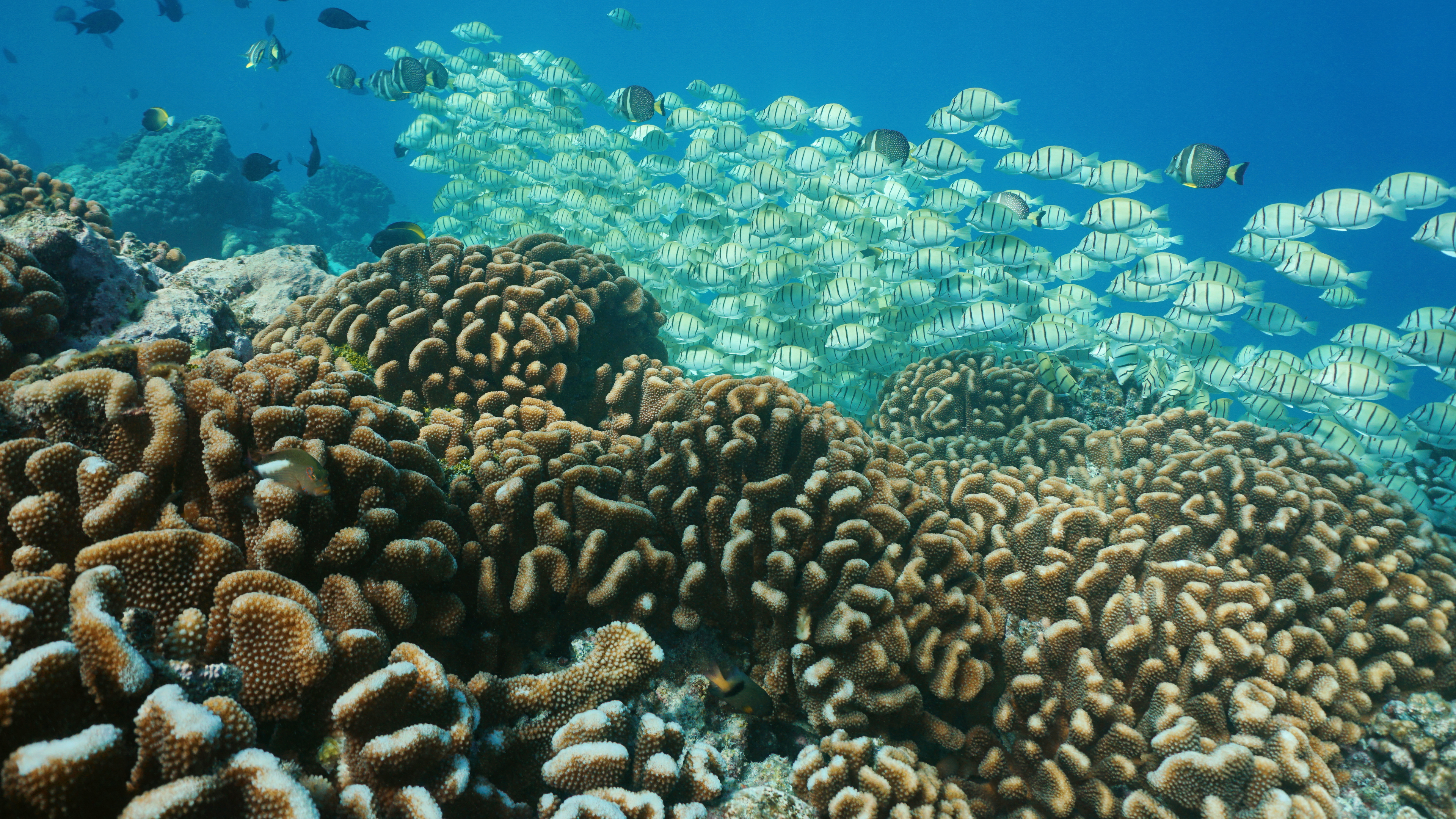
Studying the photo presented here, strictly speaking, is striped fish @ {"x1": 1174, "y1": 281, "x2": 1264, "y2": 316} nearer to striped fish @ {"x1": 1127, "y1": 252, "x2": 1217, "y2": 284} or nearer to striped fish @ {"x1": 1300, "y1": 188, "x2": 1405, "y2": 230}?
striped fish @ {"x1": 1127, "y1": 252, "x2": 1217, "y2": 284}

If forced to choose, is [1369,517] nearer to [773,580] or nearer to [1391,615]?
[1391,615]

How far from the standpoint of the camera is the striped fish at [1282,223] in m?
6.11

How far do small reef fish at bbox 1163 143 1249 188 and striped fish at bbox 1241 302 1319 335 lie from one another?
5.25ft

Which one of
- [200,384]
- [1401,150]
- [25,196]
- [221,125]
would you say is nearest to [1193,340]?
[200,384]

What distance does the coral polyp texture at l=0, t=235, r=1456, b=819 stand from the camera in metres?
1.65

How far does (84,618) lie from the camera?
54.7 inches

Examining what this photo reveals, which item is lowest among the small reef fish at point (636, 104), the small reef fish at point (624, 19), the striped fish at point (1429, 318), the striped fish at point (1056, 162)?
the striped fish at point (1429, 318)

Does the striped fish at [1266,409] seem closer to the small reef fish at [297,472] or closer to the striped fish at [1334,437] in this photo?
the striped fish at [1334,437]

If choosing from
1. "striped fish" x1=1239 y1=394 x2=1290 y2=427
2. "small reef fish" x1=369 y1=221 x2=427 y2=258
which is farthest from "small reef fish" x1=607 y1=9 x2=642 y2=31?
"striped fish" x1=1239 y1=394 x2=1290 y2=427

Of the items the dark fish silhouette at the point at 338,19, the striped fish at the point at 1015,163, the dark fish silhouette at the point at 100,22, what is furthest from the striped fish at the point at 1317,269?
the dark fish silhouette at the point at 100,22

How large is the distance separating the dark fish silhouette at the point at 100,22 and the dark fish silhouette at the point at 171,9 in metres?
0.88

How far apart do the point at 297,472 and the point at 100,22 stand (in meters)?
18.6

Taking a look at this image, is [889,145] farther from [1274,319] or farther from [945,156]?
[1274,319]

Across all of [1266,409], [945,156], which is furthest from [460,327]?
[1266,409]
